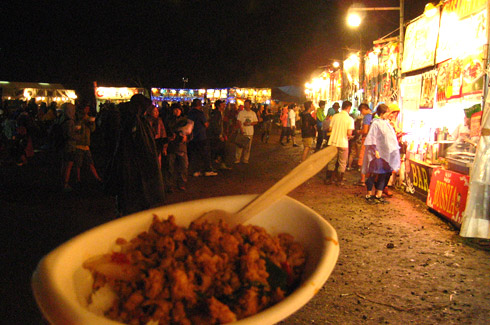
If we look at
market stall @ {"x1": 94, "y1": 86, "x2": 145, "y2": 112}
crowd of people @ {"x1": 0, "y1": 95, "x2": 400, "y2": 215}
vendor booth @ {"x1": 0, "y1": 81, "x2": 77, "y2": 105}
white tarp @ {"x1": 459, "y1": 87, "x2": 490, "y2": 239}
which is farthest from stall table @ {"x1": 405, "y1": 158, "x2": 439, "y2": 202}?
market stall @ {"x1": 94, "y1": 86, "x2": 145, "y2": 112}

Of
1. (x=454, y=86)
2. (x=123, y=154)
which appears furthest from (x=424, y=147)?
(x=123, y=154)

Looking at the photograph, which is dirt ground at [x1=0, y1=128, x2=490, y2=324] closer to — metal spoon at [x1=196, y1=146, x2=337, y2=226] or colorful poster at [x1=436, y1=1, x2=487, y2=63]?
metal spoon at [x1=196, y1=146, x2=337, y2=226]

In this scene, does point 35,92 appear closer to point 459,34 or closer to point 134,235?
point 459,34

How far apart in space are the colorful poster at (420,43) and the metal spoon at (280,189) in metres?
7.18

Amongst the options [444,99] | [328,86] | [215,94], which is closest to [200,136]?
[444,99]

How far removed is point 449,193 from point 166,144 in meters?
5.16

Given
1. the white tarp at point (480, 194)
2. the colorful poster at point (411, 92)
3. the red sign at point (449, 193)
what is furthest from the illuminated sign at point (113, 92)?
the white tarp at point (480, 194)

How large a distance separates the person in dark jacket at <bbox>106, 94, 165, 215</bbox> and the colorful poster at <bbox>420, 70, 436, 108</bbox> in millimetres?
6436

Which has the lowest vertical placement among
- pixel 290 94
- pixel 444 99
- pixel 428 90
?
pixel 444 99

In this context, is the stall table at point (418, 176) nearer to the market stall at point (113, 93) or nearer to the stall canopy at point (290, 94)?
the stall canopy at point (290, 94)

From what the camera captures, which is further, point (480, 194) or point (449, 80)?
point (449, 80)

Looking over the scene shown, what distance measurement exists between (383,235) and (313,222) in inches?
162

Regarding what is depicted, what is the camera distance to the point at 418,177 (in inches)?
298

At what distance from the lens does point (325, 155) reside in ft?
6.07
